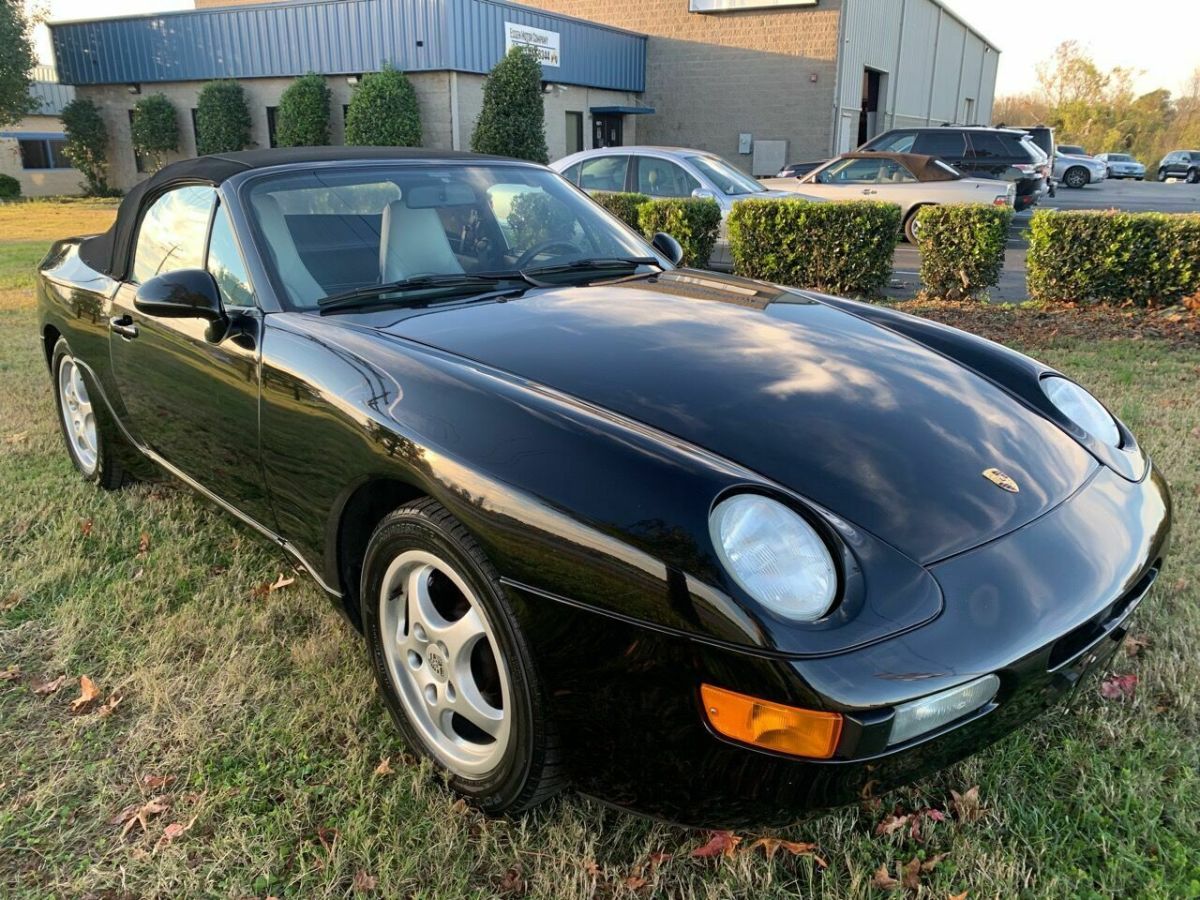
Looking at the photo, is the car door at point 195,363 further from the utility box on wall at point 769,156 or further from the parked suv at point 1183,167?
the parked suv at point 1183,167

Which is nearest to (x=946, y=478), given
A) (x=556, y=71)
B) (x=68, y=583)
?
(x=68, y=583)

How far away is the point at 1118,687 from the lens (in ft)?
8.05

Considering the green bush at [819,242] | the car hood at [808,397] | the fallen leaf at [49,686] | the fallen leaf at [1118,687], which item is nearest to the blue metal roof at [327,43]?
the green bush at [819,242]

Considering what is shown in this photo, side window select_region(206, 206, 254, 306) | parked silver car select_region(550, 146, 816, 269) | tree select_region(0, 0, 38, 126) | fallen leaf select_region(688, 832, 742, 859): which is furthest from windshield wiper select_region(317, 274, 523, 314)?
tree select_region(0, 0, 38, 126)

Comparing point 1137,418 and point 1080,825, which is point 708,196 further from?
point 1080,825

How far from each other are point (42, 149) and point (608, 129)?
22691 millimetres

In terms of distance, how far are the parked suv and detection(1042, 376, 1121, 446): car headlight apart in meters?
41.5

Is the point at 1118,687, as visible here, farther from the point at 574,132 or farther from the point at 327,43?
the point at 574,132

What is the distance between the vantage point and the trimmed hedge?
295 inches

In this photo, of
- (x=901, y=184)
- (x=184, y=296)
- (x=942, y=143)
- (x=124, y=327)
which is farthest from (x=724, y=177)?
(x=184, y=296)

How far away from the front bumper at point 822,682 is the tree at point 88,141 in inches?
1254

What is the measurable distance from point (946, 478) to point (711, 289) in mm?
1363

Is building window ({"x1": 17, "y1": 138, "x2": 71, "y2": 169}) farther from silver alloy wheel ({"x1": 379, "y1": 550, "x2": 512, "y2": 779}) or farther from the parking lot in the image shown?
silver alloy wheel ({"x1": 379, "y1": 550, "x2": 512, "y2": 779})

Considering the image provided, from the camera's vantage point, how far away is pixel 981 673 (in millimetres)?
1597
